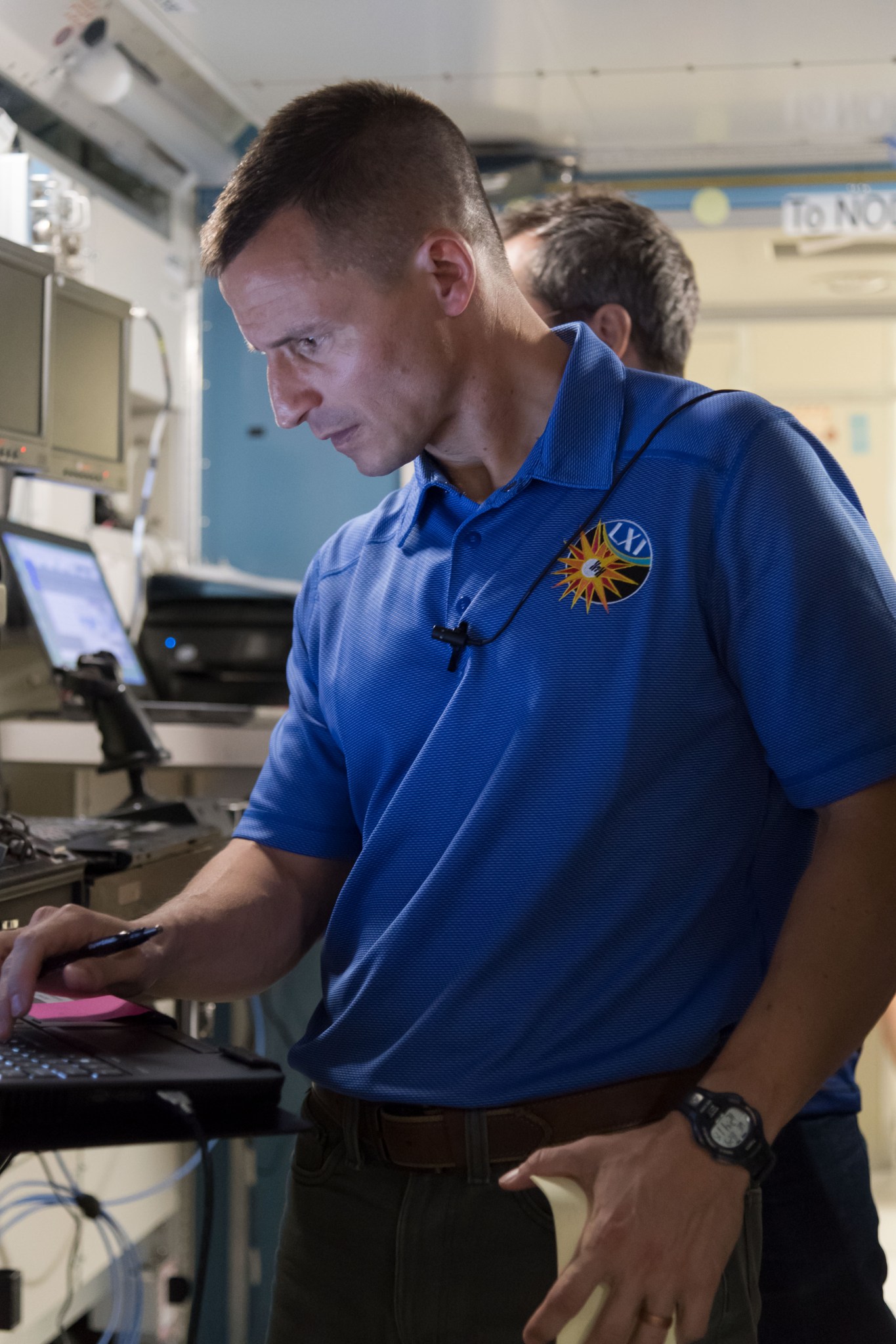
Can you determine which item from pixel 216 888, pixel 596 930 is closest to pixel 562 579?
pixel 596 930

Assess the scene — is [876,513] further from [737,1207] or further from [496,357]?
[737,1207]

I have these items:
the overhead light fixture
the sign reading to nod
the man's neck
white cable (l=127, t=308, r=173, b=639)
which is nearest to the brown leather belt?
the man's neck

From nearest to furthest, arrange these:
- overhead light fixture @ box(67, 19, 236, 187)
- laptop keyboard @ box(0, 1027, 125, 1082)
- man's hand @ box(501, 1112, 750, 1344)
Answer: man's hand @ box(501, 1112, 750, 1344), laptop keyboard @ box(0, 1027, 125, 1082), overhead light fixture @ box(67, 19, 236, 187)

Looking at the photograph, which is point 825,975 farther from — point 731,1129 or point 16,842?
point 16,842

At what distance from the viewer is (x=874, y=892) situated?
0.85 metres

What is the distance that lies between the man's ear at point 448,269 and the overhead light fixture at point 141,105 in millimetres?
2765

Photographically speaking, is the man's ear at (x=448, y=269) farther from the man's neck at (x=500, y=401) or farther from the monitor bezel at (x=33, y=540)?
the monitor bezel at (x=33, y=540)

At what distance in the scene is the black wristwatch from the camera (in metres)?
0.78

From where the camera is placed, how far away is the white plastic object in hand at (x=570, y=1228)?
0.74 m

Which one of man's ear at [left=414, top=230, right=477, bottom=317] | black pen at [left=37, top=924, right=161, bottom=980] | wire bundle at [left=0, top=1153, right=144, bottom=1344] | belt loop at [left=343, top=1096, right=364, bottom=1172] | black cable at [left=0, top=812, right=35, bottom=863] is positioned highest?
man's ear at [left=414, top=230, right=477, bottom=317]

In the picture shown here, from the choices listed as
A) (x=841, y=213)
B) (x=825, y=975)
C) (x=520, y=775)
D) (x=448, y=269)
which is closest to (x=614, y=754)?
(x=520, y=775)

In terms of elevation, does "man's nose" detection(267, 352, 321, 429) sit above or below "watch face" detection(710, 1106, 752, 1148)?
above

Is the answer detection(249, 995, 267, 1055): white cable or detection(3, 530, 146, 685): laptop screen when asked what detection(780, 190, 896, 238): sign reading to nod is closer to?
detection(3, 530, 146, 685): laptop screen

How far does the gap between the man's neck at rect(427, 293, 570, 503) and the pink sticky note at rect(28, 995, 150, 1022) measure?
493 millimetres
